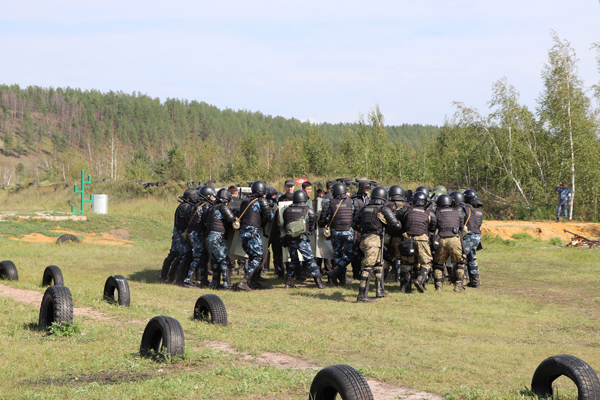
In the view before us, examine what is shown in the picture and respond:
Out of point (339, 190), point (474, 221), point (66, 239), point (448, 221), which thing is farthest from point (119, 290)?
point (66, 239)

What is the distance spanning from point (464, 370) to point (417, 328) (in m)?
2.10

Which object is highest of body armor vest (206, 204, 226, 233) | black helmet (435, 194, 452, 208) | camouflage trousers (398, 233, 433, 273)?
black helmet (435, 194, 452, 208)

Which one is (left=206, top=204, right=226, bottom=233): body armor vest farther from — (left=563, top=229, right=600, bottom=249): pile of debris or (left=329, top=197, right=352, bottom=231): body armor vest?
(left=563, top=229, right=600, bottom=249): pile of debris

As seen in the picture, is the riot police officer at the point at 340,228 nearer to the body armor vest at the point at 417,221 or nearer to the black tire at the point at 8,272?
the body armor vest at the point at 417,221

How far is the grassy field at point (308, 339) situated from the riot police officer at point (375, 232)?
542 millimetres

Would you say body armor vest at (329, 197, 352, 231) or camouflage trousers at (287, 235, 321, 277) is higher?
body armor vest at (329, 197, 352, 231)

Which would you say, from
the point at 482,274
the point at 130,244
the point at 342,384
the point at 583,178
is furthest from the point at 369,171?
the point at 342,384

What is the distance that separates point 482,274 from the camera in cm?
1384

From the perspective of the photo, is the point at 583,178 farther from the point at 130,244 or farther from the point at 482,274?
the point at 130,244

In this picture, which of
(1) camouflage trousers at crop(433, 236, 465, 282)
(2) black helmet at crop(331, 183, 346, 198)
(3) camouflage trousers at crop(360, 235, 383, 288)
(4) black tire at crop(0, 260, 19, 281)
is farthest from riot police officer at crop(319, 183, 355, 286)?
(4) black tire at crop(0, 260, 19, 281)

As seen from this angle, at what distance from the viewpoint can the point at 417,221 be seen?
10.9 m

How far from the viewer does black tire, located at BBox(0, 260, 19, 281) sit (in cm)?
1106

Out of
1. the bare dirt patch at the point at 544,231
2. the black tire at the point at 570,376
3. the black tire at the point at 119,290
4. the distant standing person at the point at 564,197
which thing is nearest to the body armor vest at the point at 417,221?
the black tire at the point at 119,290

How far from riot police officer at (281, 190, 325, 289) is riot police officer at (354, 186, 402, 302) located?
1384mm
